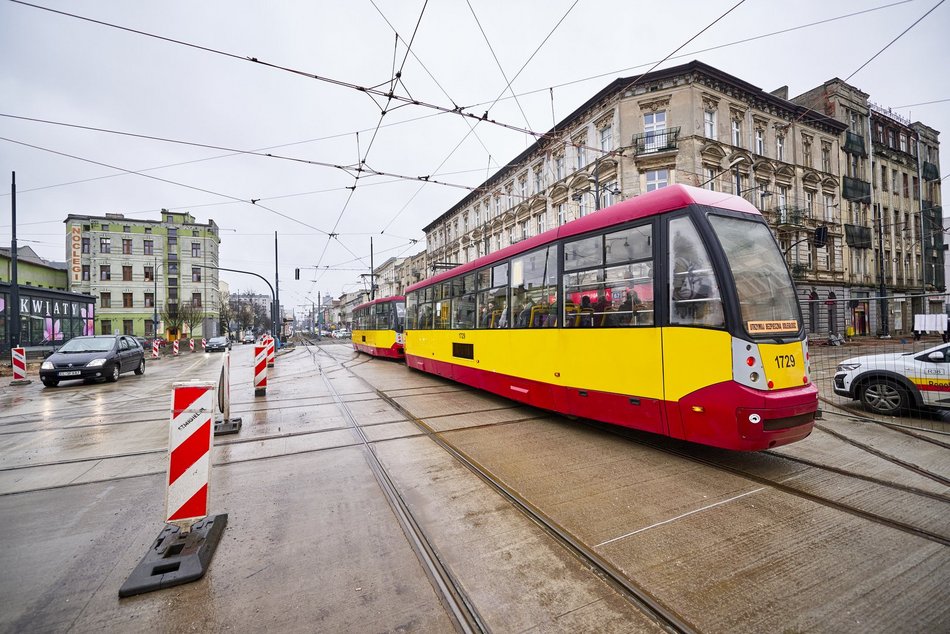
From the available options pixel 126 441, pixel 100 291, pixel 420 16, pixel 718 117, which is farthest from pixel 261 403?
pixel 100 291

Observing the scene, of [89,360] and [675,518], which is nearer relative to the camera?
[675,518]

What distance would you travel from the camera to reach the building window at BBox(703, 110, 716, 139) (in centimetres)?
2108

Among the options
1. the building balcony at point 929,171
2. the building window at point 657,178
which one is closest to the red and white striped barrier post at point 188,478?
the building window at point 657,178

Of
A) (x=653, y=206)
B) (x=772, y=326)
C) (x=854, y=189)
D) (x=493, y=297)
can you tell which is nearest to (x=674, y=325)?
(x=772, y=326)

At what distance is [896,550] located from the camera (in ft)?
8.84

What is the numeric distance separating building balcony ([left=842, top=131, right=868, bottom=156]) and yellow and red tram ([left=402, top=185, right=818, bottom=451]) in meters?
34.9

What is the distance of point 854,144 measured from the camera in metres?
28.4

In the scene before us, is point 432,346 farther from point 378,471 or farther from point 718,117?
point 718,117

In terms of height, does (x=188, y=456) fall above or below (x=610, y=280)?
below

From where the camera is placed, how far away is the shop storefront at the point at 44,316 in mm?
21047

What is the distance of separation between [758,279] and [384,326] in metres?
16.8

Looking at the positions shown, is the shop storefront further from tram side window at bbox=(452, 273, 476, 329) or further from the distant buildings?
the distant buildings

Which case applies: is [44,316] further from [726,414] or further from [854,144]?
[854,144]

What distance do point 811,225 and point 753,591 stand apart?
31219mm
